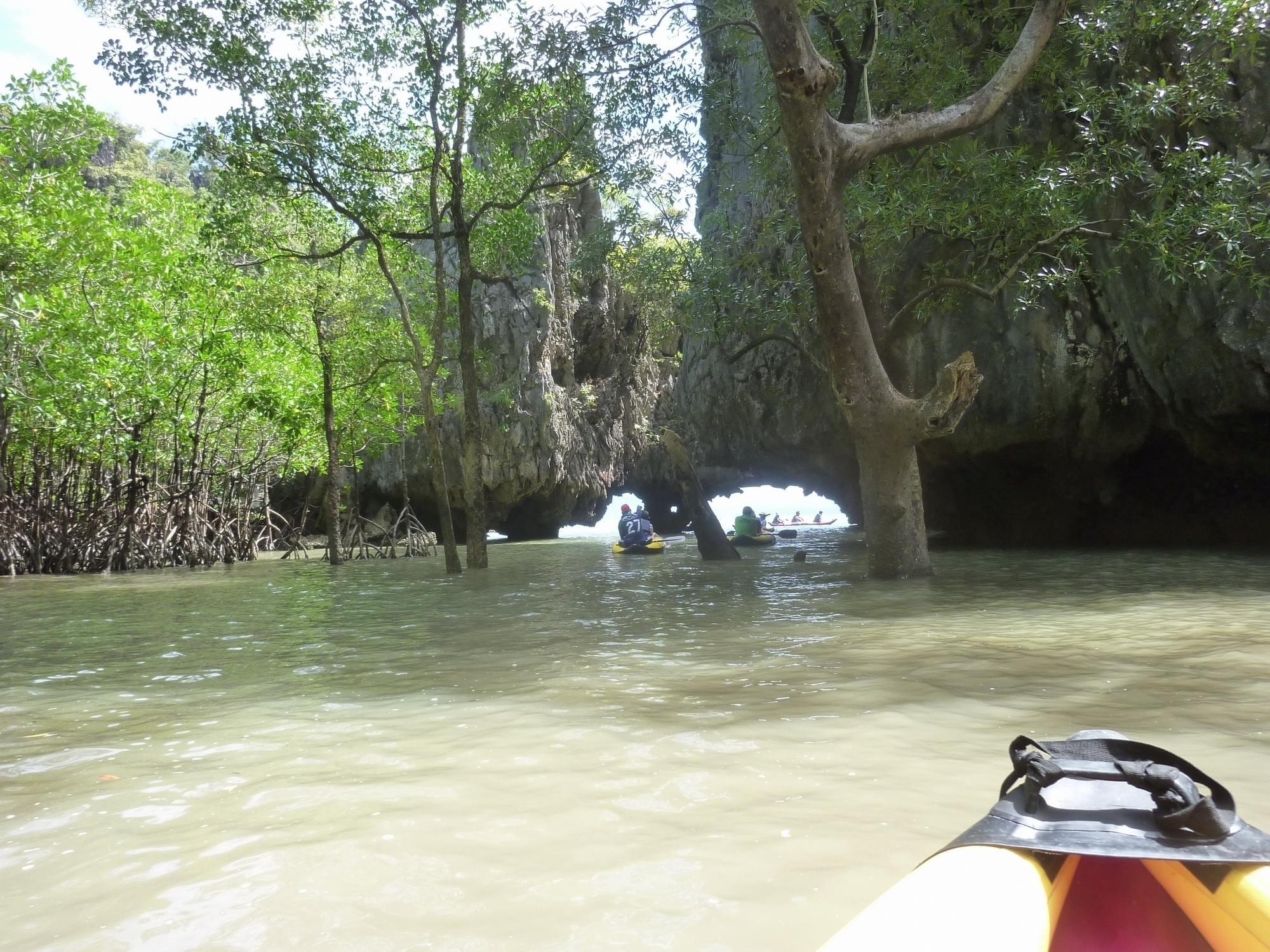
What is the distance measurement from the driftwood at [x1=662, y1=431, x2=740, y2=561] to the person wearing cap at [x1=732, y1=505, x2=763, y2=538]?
420 cm

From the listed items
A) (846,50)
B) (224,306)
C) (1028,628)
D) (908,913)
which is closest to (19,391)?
(224,306)

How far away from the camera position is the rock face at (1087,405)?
1081cm

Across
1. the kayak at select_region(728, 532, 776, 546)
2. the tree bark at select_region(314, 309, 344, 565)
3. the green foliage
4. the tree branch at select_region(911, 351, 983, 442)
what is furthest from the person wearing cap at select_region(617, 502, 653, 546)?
the tree branch at select_region(911, 351, 983, 442)

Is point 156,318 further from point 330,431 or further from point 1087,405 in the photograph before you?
point 1087,405

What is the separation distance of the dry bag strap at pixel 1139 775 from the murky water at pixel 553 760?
0.46 m

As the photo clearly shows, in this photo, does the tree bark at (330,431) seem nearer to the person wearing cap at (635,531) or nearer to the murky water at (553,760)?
the person wearing cap at (635,531)

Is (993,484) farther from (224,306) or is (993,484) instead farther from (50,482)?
(50,482)

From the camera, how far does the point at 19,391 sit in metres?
11.5

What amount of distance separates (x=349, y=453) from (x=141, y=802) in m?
20.8

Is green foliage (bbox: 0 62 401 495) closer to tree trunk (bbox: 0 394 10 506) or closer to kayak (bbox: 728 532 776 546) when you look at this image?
tree trunk (bbox: 0 394 10 506)

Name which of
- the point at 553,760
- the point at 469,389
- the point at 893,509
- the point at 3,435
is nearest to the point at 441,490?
the point at 469,389

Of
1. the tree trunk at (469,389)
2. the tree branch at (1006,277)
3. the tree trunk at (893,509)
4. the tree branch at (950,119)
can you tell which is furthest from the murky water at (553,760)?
the tree trunk at (469,389)

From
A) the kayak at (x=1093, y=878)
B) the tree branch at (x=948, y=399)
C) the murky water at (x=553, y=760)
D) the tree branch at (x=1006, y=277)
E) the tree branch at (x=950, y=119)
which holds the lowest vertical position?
the murky water at (x=553, y=760)

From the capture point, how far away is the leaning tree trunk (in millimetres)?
7648
